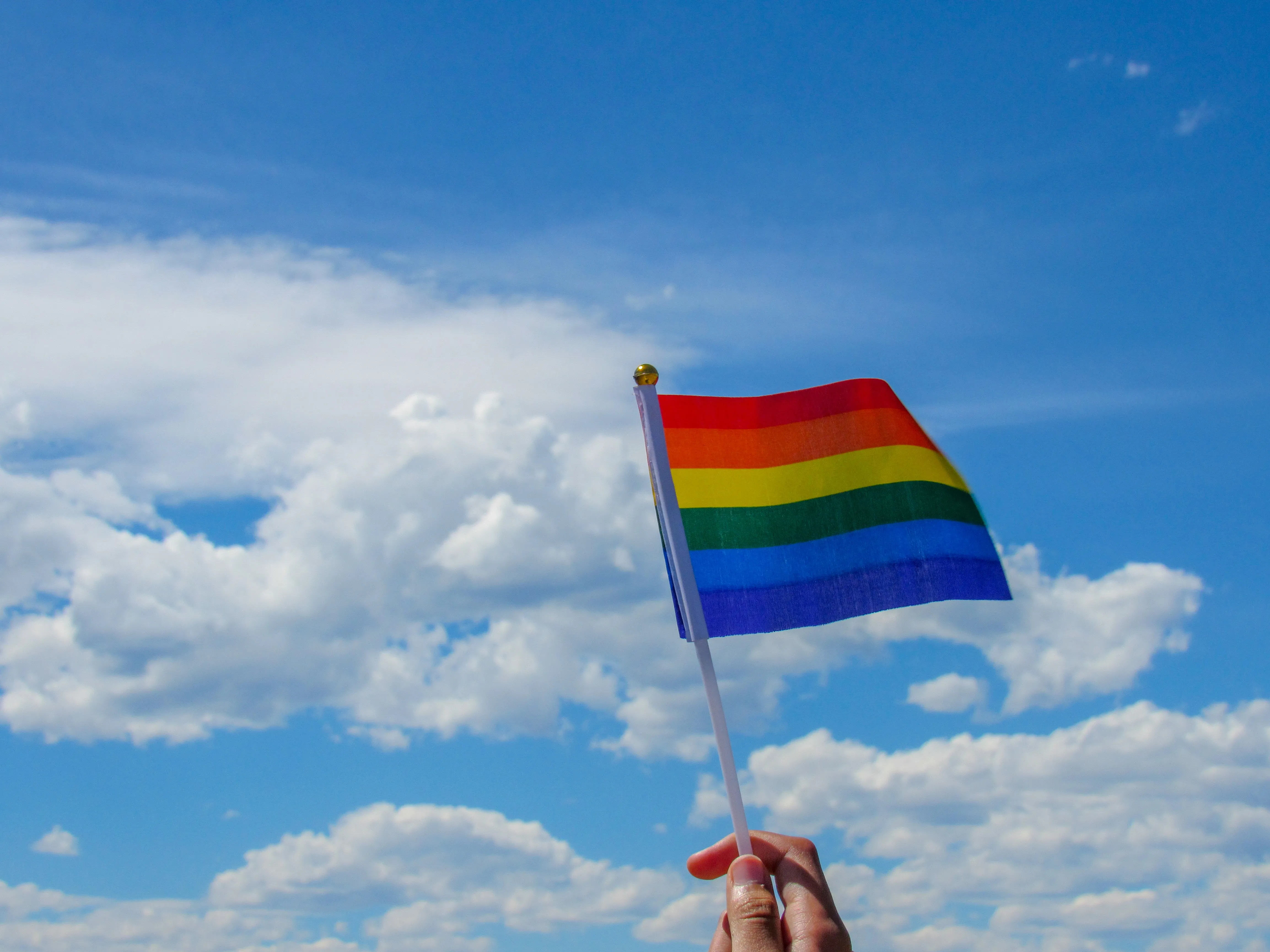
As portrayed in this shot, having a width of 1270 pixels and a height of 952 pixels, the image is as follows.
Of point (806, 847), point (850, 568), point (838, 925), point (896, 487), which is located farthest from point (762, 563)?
point (838, 925)

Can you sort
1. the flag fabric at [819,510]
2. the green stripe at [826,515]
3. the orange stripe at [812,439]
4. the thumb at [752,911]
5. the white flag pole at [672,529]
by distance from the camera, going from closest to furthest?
the thumb at [752,911], the white flag pole at [672,529], the flag fabric at [819,510], the green stripe at [826,515], the orange stripe at [812,439]


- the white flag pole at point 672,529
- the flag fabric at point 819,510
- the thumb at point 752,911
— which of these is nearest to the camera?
the thumb at point 752,911

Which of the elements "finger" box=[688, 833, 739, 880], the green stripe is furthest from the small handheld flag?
"finger" box=[688, 833, 739, 880]

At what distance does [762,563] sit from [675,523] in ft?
4.12

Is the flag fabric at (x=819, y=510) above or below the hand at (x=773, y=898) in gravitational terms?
above

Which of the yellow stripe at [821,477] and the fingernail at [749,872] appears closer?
the fingernail at [749,872]

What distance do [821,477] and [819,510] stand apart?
41 centimetres

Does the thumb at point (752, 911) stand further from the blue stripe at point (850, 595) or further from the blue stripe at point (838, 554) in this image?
the blue stripe at point (838, 554)

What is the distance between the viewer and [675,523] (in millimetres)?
12148

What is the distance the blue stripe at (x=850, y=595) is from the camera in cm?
1222

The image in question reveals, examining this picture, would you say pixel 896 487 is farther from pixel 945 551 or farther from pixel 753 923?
pixel 753 923

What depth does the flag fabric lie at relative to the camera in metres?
12.5

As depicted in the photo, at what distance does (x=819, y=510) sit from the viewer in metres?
13.1

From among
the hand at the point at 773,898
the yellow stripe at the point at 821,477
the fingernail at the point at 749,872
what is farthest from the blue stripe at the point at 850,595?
the fingernail at the point at 749,872
